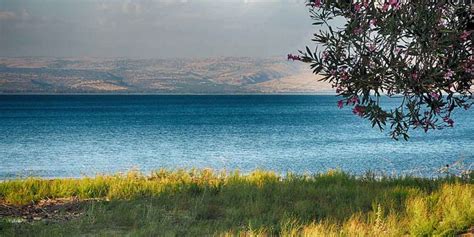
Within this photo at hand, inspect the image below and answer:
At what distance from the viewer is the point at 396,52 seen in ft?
34.2

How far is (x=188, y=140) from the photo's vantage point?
259 ft

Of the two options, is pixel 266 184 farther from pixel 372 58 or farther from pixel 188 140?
pixel 188 140

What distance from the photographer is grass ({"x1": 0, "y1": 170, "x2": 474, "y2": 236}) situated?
10719 mm

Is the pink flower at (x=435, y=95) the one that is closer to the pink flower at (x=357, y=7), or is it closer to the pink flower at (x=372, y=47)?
the pink flower at (x=372, y=47)

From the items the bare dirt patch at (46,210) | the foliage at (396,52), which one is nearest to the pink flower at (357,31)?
the foliage at (396,52)

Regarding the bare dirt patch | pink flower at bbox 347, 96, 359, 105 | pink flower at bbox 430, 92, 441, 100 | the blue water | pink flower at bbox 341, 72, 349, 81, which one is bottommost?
the blue water

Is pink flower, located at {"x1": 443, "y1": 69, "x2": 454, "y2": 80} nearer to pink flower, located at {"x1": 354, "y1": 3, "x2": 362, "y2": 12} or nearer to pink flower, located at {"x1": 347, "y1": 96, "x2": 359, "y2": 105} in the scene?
pink flower, located at {"x1": 347, "y1": 96, "x2": 359, "y2": 105}

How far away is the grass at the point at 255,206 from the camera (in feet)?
35.2

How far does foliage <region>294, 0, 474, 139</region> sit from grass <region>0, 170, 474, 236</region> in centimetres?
176

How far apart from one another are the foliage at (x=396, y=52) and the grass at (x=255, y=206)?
1759 millimetres

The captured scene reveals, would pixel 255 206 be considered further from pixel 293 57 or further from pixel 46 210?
pixel 46 210

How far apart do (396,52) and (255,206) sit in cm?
408

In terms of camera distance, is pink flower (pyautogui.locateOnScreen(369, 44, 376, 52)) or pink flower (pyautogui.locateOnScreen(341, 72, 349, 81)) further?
pink flower (pyautogui.locateOnScreen(341, 72, 349, 81))

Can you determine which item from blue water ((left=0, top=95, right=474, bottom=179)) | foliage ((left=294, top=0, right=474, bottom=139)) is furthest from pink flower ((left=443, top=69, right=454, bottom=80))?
blue water ((left=0, top=95, right=474, bottom=179))
